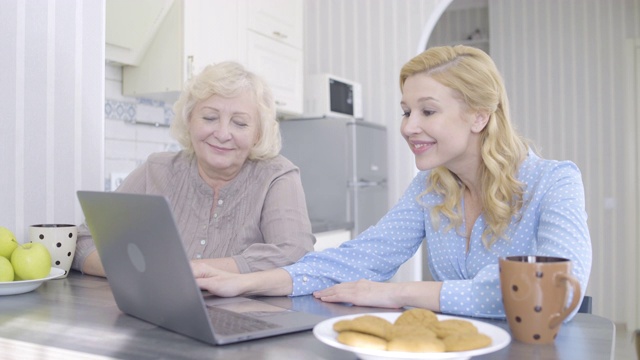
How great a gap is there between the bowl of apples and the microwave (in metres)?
2.85

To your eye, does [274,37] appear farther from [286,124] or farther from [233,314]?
[233,314]

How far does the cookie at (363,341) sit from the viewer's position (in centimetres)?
76

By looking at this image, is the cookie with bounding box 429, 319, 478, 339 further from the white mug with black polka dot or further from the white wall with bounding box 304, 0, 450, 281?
the white wall with bounding box 304, 0, 450, 281

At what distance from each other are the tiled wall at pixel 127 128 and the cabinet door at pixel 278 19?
72 cm

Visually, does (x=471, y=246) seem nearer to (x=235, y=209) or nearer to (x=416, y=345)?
(x=235, y=209)

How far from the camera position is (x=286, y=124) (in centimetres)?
423

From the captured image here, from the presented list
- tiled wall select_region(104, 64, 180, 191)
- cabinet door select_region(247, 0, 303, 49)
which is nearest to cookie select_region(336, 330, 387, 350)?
tiled wall select_region(104, 64, 180, 191)

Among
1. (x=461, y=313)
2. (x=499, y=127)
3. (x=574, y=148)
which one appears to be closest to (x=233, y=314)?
(x=461, y=313)

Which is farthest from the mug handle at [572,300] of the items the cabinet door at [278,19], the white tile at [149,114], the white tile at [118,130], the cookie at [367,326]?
the cabinet door at [278,19]

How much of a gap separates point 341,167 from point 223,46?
1.05 m

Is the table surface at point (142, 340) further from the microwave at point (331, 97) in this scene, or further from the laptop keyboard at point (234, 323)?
the microwave at point (331, 97)

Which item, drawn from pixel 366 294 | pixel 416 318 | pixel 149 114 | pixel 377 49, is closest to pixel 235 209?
pixel 366 294

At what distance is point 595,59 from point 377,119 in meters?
2.07

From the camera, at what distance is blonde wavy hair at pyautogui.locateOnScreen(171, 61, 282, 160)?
181 centimetres
